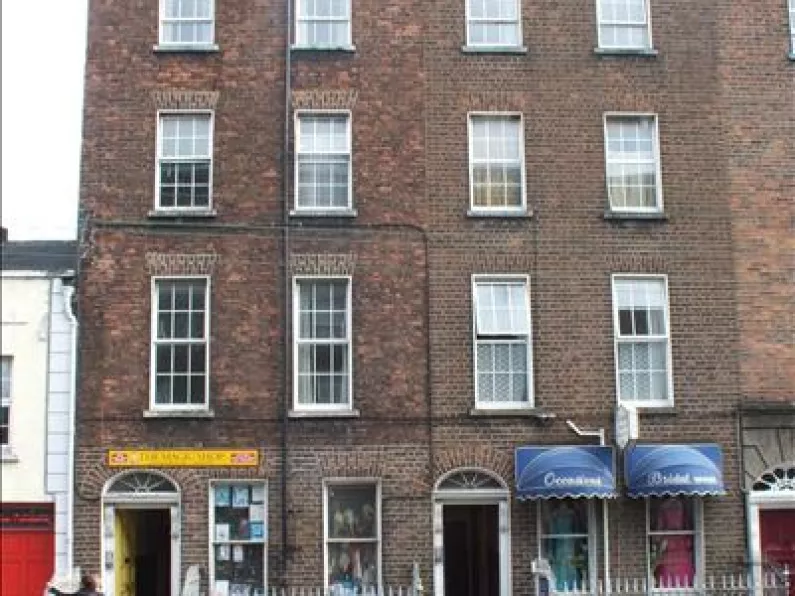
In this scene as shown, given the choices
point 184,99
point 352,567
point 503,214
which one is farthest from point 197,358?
point 503,214

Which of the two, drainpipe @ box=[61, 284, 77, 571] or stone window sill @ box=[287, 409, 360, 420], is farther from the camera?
stone window sill @ box=[287, 409, 360, 420]

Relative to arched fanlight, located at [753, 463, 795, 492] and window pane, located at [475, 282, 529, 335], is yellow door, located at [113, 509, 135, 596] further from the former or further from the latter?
arched fanlight, located at [753, 463, 795, 492]

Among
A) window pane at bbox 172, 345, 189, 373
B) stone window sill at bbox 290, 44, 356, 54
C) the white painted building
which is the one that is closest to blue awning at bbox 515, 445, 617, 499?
window pane at bbox 172, 345, 189, 373

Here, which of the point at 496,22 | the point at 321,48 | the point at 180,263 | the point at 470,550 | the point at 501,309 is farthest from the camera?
the point at 470,550

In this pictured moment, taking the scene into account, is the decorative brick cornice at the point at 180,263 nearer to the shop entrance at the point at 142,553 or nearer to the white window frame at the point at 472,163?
the shop entrance at the point at 142,553

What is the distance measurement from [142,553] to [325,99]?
8.73 metres

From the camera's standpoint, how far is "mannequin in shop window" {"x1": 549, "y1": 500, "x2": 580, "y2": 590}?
19.7 meters

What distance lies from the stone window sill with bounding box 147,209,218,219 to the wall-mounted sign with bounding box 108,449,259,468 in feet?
13.1

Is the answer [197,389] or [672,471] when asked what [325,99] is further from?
[672,471]

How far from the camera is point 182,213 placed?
20.1 meters

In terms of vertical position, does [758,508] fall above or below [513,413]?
below

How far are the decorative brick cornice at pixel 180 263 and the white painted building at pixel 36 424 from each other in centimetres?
143

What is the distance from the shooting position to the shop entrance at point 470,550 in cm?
2083

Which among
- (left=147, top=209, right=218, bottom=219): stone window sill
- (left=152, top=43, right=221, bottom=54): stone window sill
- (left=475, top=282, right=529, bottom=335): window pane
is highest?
(left=152, top=43, right=221, bottom=54): stone window sill
